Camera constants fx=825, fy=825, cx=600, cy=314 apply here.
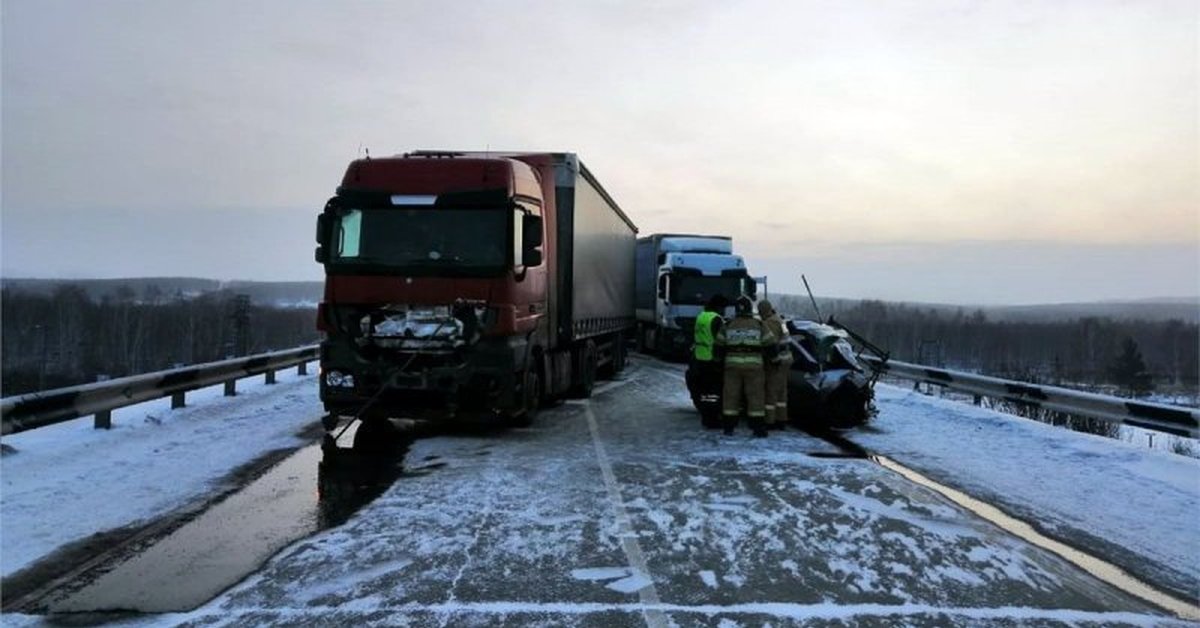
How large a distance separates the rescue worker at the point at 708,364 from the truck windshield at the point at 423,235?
341 cm

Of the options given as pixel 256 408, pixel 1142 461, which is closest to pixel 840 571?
pixel 1142 461

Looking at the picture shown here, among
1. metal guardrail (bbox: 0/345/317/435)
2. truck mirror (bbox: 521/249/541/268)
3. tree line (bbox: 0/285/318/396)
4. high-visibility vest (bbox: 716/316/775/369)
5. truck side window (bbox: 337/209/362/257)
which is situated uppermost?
truck side window (bbox: 337/209/362/257)

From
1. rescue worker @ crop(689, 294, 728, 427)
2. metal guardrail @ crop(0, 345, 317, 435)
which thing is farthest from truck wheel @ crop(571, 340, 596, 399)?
metal guardrail @ crop(0, 345, 317, 435)

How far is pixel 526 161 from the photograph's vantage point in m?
12.8

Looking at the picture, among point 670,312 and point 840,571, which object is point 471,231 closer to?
point 840,571

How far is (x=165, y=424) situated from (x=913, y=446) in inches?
380

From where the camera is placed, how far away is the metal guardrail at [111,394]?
7918mm

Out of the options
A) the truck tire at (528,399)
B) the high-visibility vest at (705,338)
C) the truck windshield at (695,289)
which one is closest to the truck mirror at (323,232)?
the truck tire at (528,399)

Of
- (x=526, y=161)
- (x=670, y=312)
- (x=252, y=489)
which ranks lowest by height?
(x=252, y=489)

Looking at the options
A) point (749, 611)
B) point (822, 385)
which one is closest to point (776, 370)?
point (822, 385)

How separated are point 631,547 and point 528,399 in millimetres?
5736

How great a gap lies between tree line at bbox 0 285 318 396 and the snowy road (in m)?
64.3

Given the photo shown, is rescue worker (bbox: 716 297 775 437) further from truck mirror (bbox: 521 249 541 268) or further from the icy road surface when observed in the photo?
truck mirror (bbox: 521 249 541 268)

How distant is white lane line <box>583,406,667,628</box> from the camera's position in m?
4.46
